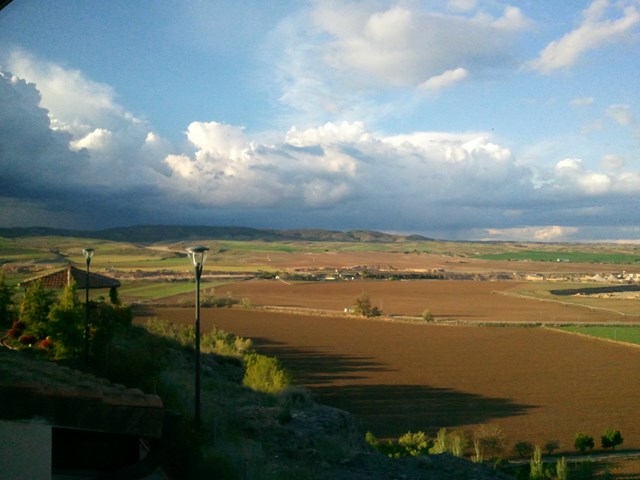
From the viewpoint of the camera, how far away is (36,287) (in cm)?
1772

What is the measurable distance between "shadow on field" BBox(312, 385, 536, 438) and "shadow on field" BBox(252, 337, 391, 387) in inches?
84.6

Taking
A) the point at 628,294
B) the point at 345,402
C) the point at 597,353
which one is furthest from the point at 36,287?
the point at 628,294

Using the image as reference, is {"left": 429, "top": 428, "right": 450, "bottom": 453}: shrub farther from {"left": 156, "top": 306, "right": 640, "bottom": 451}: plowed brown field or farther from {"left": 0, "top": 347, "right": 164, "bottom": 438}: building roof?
{"left": 0, "top": 347, "right": 164, "bottom": 438}: building roof

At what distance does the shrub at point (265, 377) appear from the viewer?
73.4ft

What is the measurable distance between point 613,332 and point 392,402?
3225 cm

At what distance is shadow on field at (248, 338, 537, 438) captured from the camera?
23297 millimetres

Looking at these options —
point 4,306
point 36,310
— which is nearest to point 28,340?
point 36,310

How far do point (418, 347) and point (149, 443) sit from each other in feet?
123

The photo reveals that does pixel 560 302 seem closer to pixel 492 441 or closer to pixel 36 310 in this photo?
pixel 492 441

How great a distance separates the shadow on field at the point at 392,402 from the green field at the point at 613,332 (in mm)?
23133

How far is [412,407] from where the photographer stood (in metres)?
26.0

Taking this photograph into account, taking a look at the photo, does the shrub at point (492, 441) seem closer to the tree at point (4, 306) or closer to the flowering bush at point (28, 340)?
the flowering bush at point (28, 340)

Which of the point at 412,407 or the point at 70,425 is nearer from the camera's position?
the point at 70,425

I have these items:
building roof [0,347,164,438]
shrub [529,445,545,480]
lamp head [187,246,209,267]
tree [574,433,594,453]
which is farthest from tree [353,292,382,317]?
building roof [0,347,164,438]
